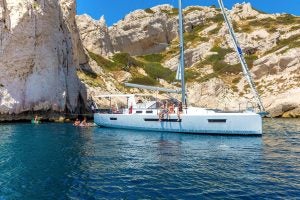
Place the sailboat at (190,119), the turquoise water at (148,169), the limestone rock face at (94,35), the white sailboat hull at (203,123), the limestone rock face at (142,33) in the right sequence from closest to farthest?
the turquoise water at (148,169)
the white sailboat hull at (203,123)
the sailboat at (190,119)
the limestone rock face at (94,35)
the limestone rock face at (142,33)


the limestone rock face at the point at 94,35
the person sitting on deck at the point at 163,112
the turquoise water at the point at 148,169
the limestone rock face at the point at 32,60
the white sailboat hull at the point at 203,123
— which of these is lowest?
the turquoise water at the point at 148,169

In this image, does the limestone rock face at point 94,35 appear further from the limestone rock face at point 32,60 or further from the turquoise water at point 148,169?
the turquoise water at point 148,169

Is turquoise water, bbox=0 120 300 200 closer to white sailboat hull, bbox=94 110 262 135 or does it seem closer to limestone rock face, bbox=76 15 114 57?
white sailboat hull, bbox=94 110 262 135

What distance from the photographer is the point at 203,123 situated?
40.5 metres

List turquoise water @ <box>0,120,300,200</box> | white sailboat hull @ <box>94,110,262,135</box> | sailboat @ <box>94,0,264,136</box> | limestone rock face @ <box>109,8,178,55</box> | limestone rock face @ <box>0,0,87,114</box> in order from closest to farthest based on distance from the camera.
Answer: turquoise water @ <box>0,120,300,200</box>, white sailboat hull @ <box>94,110,262,135</box>, sailboat @ <box>94,0,264,136</box>, limestone rock face @ <box>0,0,87,114</box>, limestone rock face @ <box>109,8,178,55</box>

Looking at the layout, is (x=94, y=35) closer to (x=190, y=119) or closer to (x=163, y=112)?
(x=163, y=112)

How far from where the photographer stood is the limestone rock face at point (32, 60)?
55.6m

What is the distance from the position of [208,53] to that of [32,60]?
253ft

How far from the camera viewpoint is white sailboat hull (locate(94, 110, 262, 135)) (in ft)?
127

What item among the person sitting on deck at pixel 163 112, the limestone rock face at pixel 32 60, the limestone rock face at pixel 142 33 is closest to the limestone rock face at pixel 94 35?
the limestone rock face at pixel 142 33

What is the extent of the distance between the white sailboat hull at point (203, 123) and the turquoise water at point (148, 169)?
4126mm

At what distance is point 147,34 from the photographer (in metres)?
141

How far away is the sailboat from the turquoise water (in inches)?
164

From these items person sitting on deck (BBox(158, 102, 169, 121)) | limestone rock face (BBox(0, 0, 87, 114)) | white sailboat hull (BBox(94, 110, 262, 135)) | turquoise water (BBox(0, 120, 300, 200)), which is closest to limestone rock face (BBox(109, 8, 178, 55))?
limestone rock face (BBox(0, 0, 87, 114))
